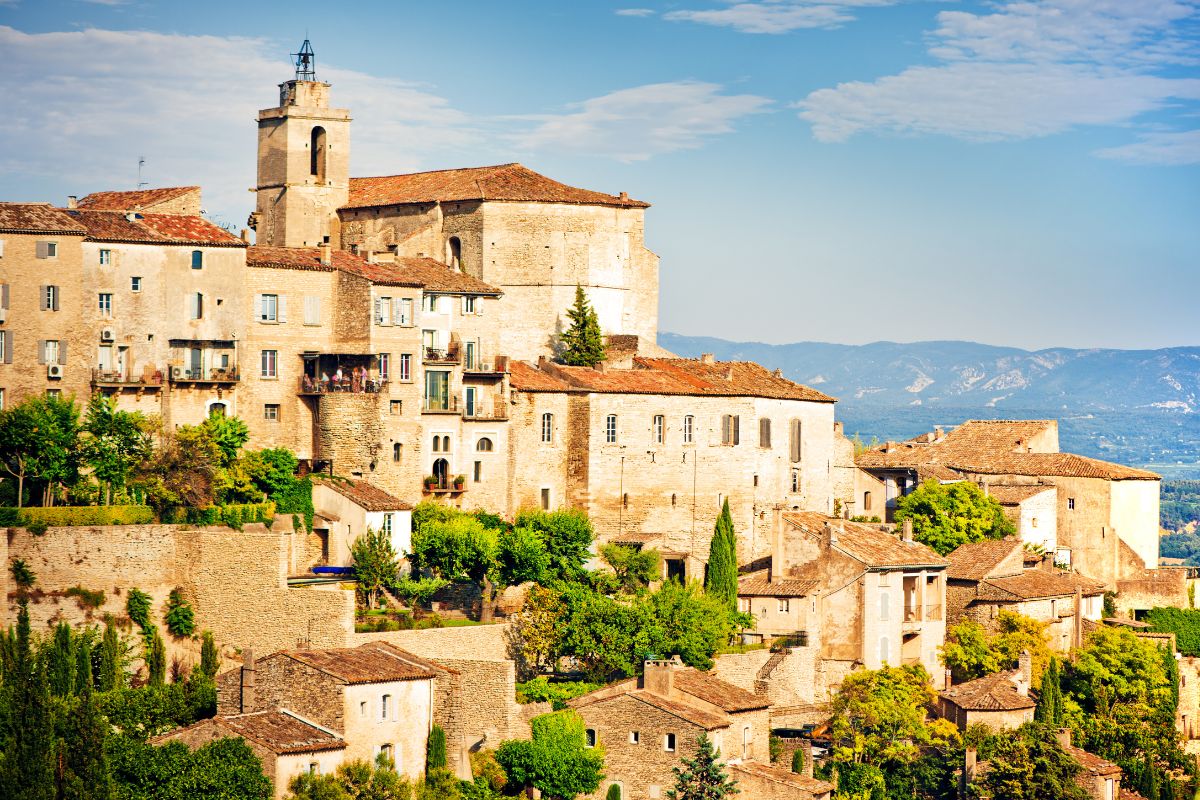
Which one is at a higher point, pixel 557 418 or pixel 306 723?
pixel 557 418

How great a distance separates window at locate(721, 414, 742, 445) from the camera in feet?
243

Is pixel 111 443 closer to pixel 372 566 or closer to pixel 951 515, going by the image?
pixel 372 566

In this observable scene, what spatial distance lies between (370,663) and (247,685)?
3.37 meters

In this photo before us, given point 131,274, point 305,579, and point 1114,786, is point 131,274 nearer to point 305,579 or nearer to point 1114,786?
point 305,579

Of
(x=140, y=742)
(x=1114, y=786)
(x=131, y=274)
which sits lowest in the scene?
(x=1114, y=786)

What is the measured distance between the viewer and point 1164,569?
8381 centimetres

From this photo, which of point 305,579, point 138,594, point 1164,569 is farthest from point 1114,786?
point 138,594

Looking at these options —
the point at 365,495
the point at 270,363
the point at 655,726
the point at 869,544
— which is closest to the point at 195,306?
the point at 270,363

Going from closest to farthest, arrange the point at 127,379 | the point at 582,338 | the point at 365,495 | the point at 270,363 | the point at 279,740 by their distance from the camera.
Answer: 1. the point at 279,740
2. the point at 127,379
3. the point at 365,495
4. the point at 270,363
5. the point at 582,338

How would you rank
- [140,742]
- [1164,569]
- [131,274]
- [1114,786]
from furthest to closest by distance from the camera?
1. [1164,569]
2. [1114,786]
3. [131,274]
4. [140,742]

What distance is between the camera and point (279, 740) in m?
50.9

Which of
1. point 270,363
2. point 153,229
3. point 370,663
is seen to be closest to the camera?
point 370,663

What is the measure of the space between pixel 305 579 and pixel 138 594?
550 centimetres

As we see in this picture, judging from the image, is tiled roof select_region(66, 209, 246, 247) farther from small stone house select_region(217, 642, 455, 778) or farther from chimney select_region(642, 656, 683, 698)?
chimney select_region(642, 656, 683, 698)
